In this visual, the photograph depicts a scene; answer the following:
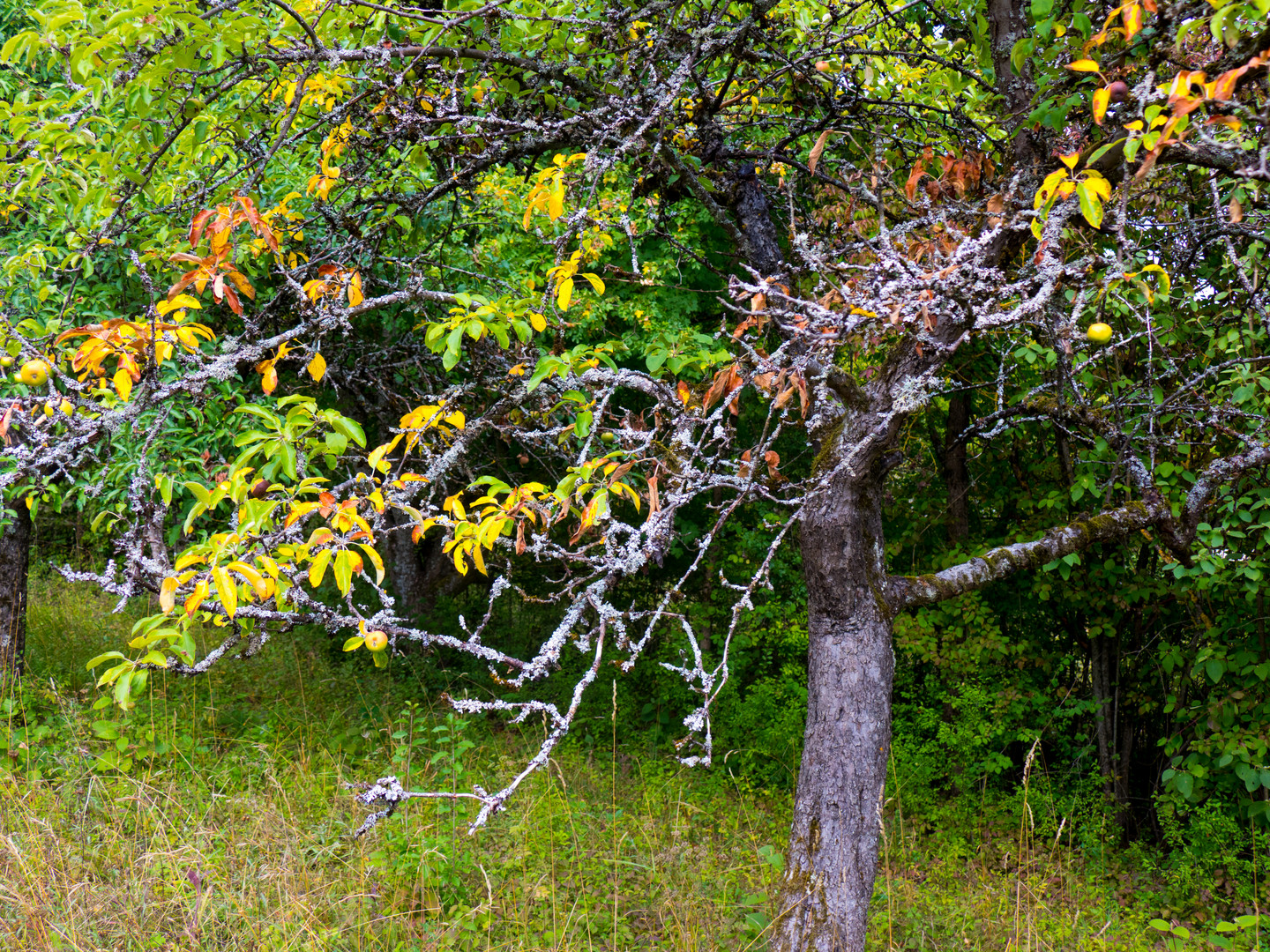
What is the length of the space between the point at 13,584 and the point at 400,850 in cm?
408

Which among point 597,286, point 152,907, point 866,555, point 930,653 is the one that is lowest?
point 152,907

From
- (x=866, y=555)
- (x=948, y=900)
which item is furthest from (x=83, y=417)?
(x=948, y=900)

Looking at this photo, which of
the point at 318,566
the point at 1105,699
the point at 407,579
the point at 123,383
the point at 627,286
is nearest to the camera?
the point at 318,566

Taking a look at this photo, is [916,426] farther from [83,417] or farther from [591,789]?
[83,417]

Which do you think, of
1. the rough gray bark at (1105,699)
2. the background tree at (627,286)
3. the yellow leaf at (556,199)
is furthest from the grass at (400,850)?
the yellow leaf at (556,199)

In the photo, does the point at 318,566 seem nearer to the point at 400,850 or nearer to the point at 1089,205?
the point at 1089,205

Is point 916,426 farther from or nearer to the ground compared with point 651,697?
farther from the ground

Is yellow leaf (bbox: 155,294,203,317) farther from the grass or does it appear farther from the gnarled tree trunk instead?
the gnarled tree trunk

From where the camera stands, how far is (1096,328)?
2129 millimetres

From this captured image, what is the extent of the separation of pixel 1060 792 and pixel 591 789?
11.5ft

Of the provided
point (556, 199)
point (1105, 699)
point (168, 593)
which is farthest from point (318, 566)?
point (1105, 699)

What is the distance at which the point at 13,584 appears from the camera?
577cm

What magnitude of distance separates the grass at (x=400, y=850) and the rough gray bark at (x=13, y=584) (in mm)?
316

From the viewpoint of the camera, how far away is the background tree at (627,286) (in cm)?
212
